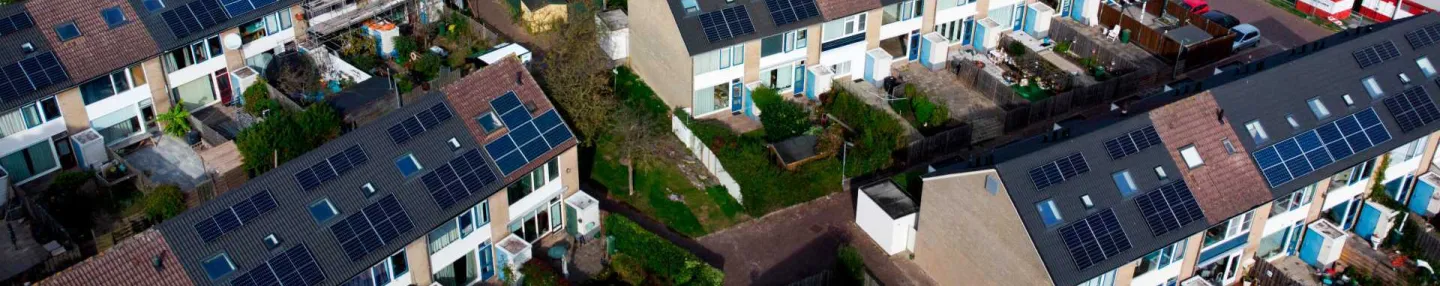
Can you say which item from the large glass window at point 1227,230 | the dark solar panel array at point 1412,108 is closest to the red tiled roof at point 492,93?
the large glass window at point 1227,230

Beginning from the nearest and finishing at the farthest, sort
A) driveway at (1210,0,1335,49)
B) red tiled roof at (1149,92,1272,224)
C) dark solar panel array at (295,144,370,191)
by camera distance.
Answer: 1. dark solar panel array at (295,144,370,191)
2. red tiled roof at (1149,92,1272,224)
3. driveway at (1210,0,1335,49)

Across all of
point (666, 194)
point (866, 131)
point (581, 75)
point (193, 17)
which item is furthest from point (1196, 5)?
point (193, 17)

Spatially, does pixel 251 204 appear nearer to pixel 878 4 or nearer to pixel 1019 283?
pixel 1019 283

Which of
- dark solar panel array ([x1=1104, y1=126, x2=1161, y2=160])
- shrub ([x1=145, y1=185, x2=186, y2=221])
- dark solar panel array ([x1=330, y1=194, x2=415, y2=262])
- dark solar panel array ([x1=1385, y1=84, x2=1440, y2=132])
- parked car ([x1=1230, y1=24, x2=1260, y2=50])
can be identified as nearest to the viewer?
dark solar panel array ([x1=330, y1=194, x2=415, y2=262])

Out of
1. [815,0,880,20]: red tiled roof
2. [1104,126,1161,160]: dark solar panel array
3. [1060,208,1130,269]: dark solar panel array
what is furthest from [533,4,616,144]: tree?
[1104,126,1161,160]: dark solar panel array

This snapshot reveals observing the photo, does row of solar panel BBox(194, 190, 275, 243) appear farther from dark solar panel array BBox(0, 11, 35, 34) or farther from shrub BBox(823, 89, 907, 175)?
shrub BBox(823, 89, 907, 175)

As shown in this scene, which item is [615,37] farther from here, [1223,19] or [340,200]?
[1223,19]
